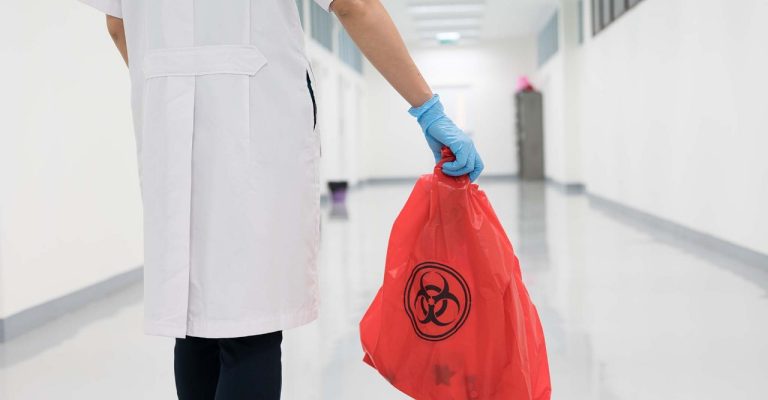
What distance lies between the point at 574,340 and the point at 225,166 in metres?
1.83

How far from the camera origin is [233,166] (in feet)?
3.72

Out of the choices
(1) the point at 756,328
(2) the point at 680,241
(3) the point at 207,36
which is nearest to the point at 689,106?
(2) the point at 680,241

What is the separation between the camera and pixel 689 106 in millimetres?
5445

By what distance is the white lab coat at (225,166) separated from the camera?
113 centimetres

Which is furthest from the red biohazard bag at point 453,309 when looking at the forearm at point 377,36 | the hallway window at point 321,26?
the hallway window at point 321,26

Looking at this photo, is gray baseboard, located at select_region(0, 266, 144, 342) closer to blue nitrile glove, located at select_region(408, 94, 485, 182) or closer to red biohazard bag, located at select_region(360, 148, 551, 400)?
red biohazard bag, located at select_region(360, 148, 551, 400)

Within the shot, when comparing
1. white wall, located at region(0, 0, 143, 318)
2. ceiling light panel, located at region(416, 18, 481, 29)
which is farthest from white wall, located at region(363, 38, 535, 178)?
white wall, located at region(0, 0, 143, 318)

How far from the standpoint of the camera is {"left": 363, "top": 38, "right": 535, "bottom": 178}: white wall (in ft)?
52.0

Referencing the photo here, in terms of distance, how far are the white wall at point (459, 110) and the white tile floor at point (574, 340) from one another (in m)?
11.4

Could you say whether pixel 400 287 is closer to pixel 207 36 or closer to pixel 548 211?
pixel 207 36

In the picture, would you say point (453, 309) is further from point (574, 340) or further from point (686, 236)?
point (686, 236)

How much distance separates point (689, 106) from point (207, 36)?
500 centimetres

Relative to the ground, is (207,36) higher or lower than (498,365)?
higher

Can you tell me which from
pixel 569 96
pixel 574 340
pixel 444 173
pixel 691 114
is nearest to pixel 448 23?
pixel 569 96
